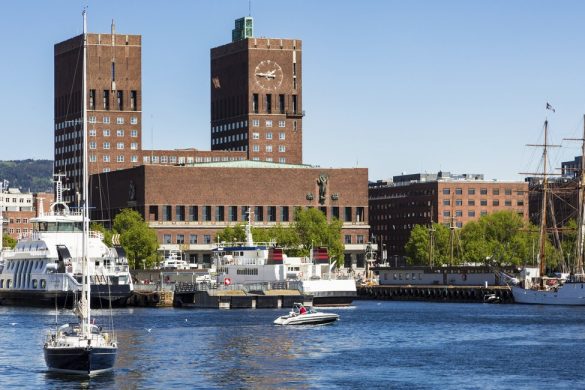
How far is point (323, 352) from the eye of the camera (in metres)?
110

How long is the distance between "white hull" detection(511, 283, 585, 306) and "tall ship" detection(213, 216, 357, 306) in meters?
27.3

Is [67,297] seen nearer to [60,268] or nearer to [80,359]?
[60,268]

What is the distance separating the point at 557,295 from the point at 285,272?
38.7 meters

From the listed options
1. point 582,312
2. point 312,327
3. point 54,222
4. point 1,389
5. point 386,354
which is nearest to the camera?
point 1,389

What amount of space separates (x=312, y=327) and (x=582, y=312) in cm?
4585

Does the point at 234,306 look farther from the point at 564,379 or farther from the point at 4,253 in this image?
the point at 564,379

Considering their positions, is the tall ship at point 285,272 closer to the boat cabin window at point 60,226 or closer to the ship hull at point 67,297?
the ship hull at point 67,297

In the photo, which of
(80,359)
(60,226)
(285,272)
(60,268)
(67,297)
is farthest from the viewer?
(60,226)

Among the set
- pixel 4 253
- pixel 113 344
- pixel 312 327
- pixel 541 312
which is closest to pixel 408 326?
pixel 312 327

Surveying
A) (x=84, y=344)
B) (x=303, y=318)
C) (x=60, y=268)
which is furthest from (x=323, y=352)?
(x=60, y=268)

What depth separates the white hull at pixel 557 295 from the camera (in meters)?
189

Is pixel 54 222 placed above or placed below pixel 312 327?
above

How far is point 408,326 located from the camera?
14412 cm

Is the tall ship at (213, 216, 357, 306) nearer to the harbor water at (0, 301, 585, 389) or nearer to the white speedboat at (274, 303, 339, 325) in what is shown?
the harbor water at (0, 301, 585, 389)
